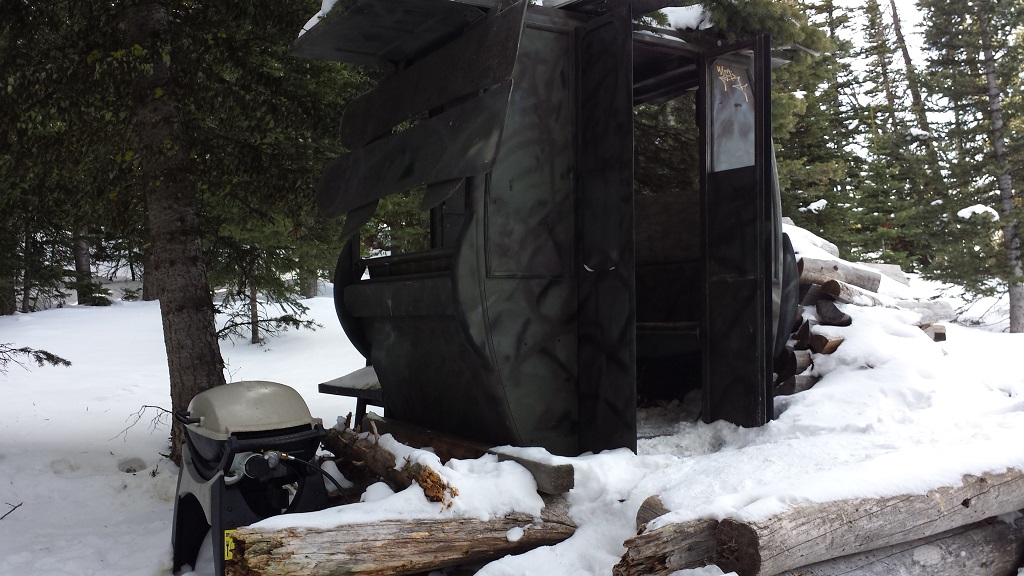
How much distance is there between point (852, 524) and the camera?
11.8 feet

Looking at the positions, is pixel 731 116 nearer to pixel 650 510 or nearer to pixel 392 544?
pixel 650 510

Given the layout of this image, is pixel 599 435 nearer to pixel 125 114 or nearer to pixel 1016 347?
pixel 125 114

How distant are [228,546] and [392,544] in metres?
0.77

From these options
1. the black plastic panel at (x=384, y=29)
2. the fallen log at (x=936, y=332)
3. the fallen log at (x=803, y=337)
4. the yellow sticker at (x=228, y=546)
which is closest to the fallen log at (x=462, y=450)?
the yellow sticker at (x=228, y=546)

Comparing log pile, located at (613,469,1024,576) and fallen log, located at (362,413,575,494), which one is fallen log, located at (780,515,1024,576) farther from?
fallen log, located at (362,413,575,494)

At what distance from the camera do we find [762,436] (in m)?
5.16

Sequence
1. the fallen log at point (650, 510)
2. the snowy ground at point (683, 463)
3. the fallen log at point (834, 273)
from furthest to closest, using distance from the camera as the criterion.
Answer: the fallen log at point (834, 273) → the snowy ground at point (683, 463) → the fallen log at point (650, 510)

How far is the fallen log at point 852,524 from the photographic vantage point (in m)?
3.25

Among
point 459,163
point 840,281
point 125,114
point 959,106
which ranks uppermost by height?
point 959,106

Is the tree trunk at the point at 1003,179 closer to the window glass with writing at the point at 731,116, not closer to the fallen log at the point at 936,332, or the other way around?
the fallen log at the point at 936,332

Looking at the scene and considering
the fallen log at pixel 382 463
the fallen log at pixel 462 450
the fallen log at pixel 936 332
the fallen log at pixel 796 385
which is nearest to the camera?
the fallen log at pixel 382 463

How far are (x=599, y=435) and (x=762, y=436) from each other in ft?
3.70

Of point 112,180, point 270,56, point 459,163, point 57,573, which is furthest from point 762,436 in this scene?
point 112,180

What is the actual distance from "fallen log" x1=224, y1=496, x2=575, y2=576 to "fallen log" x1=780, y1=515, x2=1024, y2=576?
123cm
